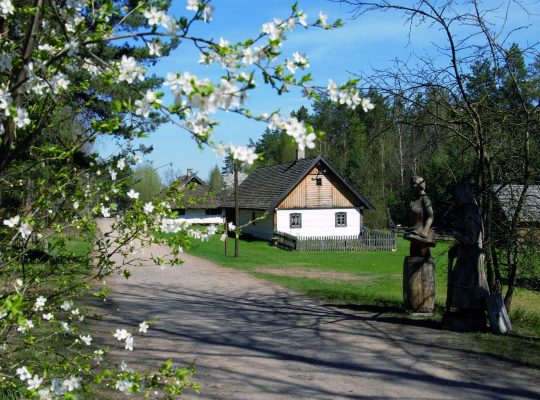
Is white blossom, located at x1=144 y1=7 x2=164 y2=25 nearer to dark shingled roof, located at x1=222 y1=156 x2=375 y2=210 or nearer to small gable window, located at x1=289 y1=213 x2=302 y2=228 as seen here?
dark shingled roof, located at x1=222 y1=156 x2=375 y2=210

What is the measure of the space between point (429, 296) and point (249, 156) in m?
10.0

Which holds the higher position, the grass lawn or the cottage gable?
the cottage gable

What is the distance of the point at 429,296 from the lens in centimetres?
1177

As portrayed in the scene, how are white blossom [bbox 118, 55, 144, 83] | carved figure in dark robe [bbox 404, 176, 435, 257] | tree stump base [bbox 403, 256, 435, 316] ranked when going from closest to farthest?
white blossom [bbox 118, 55, 144, 83] < tree stump base [bbox 403, 256, 435, 316] < carved figure in dark robe [bbox 404, 176, 435, 257]

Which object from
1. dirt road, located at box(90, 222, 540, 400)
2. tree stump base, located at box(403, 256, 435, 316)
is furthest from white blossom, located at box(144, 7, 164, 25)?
tree stump base, located at box(403, 256, 435, 316)

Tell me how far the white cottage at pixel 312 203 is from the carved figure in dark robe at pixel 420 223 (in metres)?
27.1

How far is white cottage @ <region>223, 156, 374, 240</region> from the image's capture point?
4003 cm

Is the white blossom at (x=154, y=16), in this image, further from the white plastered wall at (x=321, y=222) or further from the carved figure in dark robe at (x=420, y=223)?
the white plastered wall at (x=321, y=222)

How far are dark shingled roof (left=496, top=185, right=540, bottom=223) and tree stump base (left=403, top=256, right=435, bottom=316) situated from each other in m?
1.78

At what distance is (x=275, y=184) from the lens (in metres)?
42.7

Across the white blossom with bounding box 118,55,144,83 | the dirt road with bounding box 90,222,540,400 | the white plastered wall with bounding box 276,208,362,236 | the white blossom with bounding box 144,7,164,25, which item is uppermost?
the white blossom with bounding box 144,7,164,25

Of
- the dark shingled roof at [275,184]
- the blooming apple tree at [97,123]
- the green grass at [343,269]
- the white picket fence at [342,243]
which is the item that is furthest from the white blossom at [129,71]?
the dark shingled roof at [275,184]

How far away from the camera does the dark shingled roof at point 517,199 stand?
419 inches

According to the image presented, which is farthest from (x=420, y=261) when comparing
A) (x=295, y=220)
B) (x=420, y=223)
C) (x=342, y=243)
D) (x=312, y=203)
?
(x=312, y=203)
